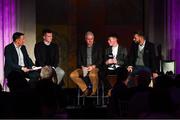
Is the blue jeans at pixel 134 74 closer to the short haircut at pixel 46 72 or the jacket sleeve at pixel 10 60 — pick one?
the short haircut at pixel 46 72

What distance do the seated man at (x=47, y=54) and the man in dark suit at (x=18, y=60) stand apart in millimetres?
225

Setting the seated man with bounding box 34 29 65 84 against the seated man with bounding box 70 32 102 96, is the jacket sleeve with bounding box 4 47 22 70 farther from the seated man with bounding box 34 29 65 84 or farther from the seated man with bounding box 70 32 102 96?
the seated man with bounding box 70 32 102 96

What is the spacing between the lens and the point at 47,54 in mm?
8172

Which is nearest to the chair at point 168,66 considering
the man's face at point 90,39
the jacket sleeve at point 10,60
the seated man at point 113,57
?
the seated man at point 113,57

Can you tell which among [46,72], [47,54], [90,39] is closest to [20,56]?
[47,54]

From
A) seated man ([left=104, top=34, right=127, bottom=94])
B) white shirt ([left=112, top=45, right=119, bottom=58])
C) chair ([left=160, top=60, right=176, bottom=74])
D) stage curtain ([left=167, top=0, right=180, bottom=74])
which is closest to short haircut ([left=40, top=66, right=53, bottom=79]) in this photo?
seated man ([left=104, top=34, right=127, bottom=94])

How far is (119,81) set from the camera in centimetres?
515

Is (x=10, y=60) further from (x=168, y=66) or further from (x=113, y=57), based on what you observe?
(x=168, y=66)

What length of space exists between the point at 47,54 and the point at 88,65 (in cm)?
78

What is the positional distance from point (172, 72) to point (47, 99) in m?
5.25

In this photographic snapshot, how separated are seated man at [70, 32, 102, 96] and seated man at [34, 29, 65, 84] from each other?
264 mm

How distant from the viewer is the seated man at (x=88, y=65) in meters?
8.01

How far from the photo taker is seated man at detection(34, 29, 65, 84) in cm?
813

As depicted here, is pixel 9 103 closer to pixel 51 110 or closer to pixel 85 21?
pixel 51 110
